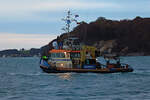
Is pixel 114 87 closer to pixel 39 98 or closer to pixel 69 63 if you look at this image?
pixel 39 98

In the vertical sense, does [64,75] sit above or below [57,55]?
below

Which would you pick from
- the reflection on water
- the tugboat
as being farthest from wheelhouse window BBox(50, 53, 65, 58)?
the reflection on water

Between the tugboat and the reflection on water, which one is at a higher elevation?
the tugboat

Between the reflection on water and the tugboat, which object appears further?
the tugboat

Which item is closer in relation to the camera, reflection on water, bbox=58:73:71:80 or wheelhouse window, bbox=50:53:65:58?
reflection on water, bbox=58:73:71:80

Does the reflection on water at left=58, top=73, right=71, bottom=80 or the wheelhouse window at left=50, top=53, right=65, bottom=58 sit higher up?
the wheelhouse window at left=50, top=53, right=65, bottom=58

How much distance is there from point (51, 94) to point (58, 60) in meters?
23.9

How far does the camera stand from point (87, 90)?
39312 millimetres

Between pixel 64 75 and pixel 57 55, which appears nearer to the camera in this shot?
pixel 64 75

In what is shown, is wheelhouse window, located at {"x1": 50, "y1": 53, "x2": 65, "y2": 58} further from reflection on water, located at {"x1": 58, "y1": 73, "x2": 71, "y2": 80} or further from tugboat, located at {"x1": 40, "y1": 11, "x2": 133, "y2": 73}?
reflection on water, located at {"x1": 58, "y1": 73, "x2": 71, "y2": 80}

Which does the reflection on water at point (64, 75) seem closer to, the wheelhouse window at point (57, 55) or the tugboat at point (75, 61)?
the tugboat at point (75, 61)

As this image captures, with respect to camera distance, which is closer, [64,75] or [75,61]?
[64,75]

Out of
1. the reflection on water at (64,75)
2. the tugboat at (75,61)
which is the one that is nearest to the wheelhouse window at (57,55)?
the tugboat at (75,61)

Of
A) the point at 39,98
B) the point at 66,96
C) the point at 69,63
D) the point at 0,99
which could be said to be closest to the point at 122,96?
the point at 66,96
